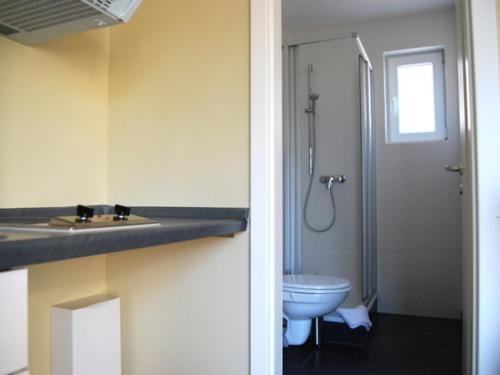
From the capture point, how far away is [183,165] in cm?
150

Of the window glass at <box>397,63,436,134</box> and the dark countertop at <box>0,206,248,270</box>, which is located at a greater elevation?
the window glass at <box>397,63,436,134</box>

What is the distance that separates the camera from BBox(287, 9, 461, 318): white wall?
3.02m

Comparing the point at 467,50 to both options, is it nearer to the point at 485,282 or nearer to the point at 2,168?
the point at 485,282

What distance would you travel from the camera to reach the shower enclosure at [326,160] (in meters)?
2.66

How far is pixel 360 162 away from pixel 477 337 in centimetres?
165

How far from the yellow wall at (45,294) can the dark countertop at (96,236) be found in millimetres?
195

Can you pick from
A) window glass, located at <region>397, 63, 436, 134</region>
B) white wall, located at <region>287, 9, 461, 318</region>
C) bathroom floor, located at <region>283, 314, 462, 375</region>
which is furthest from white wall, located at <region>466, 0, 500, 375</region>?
window glass, located at <region>397, 63, 436, 134</region>

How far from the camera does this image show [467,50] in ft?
4.32

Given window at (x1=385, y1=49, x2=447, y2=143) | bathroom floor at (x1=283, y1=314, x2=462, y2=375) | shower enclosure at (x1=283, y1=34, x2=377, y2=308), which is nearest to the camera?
bathroom floor at (x1=283, y1=314, x2=462, y2=375)

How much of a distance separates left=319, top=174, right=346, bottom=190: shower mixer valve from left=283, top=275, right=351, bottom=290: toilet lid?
0.63 metres

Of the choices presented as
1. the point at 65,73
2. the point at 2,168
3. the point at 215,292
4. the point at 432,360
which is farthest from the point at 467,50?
the point at 432,360

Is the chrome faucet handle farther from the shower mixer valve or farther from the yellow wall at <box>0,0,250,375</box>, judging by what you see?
the shower mixer valve

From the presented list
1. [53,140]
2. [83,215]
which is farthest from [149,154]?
[83,215]

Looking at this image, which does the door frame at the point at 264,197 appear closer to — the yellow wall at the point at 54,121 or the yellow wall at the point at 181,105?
the yellow wall at the point at 181,105
